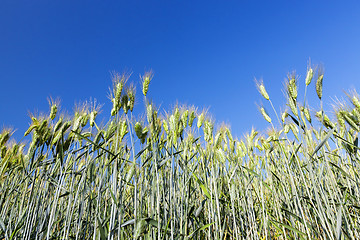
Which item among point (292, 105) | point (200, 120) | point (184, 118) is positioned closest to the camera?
point (292, 105)

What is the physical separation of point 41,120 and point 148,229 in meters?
1.18

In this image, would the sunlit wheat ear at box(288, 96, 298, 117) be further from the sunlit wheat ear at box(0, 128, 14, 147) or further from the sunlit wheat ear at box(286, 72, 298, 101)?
the sunlit wheat ear at box(0, 128, 14, 147)

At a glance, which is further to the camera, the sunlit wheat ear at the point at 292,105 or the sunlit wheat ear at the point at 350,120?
the sunlit wheat ear at the point at 350,120

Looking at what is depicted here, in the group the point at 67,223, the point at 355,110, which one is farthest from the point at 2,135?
the point at 355,110

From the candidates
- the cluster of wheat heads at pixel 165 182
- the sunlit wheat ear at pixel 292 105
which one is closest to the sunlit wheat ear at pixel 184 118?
the cluster of wheat heads at pixel 165 182

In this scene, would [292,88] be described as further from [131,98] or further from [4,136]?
[4,136]

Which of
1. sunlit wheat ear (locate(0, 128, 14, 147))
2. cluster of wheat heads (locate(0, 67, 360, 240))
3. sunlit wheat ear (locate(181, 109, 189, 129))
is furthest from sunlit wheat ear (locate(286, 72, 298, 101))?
sunlit wheat ear (locate(0, 128, 14, 147))

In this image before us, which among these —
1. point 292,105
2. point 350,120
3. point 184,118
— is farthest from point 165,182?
point 350,120

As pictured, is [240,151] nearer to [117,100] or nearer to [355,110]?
[355,110]

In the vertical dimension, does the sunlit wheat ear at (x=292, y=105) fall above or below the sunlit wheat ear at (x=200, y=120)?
below

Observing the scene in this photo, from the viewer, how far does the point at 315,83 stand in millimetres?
1576

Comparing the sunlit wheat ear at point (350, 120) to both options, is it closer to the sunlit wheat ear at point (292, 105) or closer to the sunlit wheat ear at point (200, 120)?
the sunlit wheat ear at point (292, 105)

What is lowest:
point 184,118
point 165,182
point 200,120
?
point 165,182

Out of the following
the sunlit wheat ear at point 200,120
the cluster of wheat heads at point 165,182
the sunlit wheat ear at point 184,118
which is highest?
the sunlit wheat ear at point 200,120
